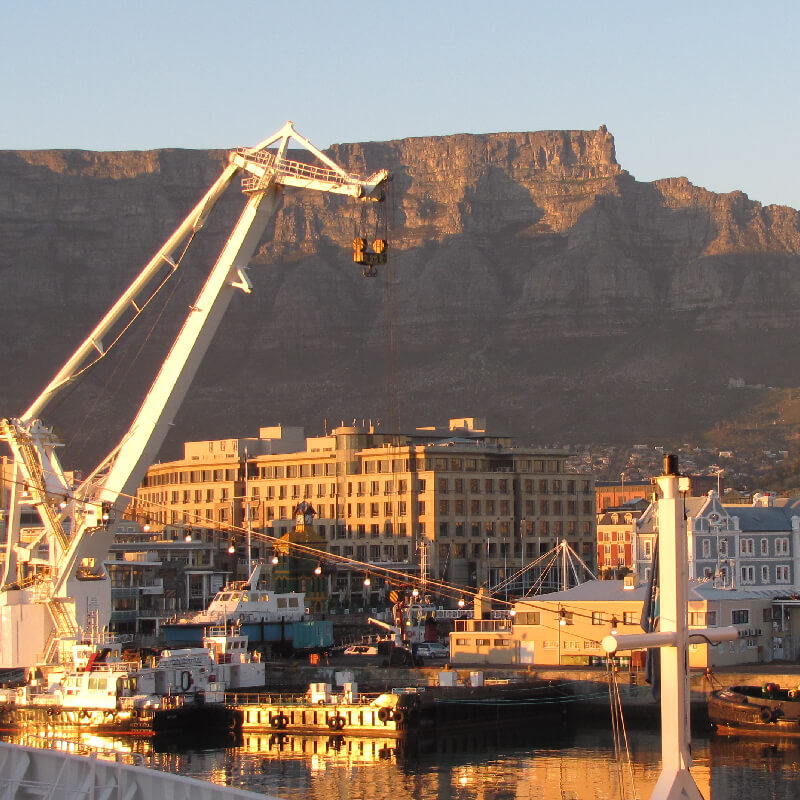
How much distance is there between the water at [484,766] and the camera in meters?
38.9

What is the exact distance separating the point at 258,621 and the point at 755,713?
86.2ft

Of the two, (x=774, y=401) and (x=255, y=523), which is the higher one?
(x=774, y=401)

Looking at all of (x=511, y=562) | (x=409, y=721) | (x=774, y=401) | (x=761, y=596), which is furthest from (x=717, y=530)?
(x=774, y=401)

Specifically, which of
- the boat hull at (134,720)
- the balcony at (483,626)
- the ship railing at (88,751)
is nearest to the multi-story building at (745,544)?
the balcony at (483,626)

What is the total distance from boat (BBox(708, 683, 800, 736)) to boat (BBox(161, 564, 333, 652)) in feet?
71.9

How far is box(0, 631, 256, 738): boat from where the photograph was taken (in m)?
50.6

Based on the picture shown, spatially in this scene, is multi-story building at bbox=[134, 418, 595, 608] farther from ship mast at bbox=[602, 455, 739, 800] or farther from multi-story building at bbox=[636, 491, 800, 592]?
ship mast at bbox=[602, 455, 739, 800]

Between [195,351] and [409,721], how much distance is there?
14.0 meters

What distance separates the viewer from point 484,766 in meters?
43.4

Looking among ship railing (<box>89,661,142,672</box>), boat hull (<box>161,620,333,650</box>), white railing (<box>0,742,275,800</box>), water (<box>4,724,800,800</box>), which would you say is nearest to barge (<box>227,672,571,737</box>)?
water (<box>4,724,800,800</box>)

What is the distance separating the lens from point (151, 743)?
1940 inches

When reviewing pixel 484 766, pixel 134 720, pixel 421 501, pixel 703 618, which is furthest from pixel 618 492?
pixel 484 766

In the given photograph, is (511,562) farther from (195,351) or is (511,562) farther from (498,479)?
(195,351)

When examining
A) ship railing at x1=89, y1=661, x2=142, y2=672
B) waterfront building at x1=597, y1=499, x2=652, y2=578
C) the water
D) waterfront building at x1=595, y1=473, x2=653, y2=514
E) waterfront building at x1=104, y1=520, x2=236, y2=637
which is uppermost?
waterfront building at x1=595, y1=473, x2=653, y2=514
